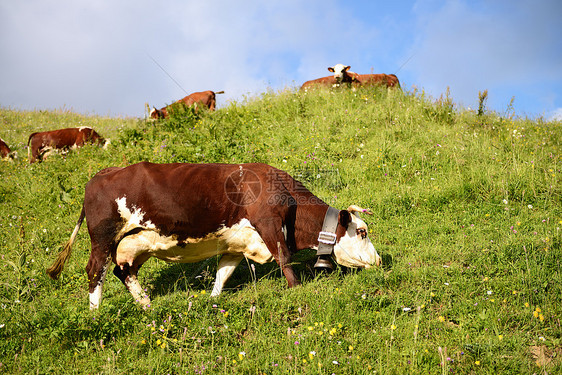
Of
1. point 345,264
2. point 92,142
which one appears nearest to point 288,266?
point 345,264

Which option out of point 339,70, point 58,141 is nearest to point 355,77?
point 339,70

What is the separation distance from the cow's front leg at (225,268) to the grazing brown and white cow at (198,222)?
0.03 m

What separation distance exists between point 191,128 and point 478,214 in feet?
24.9

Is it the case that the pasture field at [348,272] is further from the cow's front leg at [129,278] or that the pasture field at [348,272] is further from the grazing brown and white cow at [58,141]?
the grazing brown and white cow at [58,141]

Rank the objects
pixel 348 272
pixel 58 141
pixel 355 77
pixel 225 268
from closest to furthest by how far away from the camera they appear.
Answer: pixel 348 272 < pixel 225 268 < pixel 58 141 < pixel 355 77

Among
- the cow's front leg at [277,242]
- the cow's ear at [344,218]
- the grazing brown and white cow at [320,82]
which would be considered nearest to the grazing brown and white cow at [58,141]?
the grazing brown and white cow at [320,82]

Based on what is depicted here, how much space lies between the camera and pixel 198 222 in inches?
200

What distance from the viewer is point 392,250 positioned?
5.89 metres

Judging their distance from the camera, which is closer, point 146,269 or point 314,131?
point 146,269

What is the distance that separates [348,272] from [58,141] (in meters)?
12.0

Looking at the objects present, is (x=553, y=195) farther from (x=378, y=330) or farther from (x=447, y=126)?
(x=378, y=330)

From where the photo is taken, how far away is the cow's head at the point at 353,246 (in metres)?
5.32

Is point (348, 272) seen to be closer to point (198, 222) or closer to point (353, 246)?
point (353, 246)

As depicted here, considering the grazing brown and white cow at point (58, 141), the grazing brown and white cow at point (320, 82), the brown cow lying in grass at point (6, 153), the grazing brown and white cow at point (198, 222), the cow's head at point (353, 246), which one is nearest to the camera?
the grazing brown and white cow at point (198, 222)
